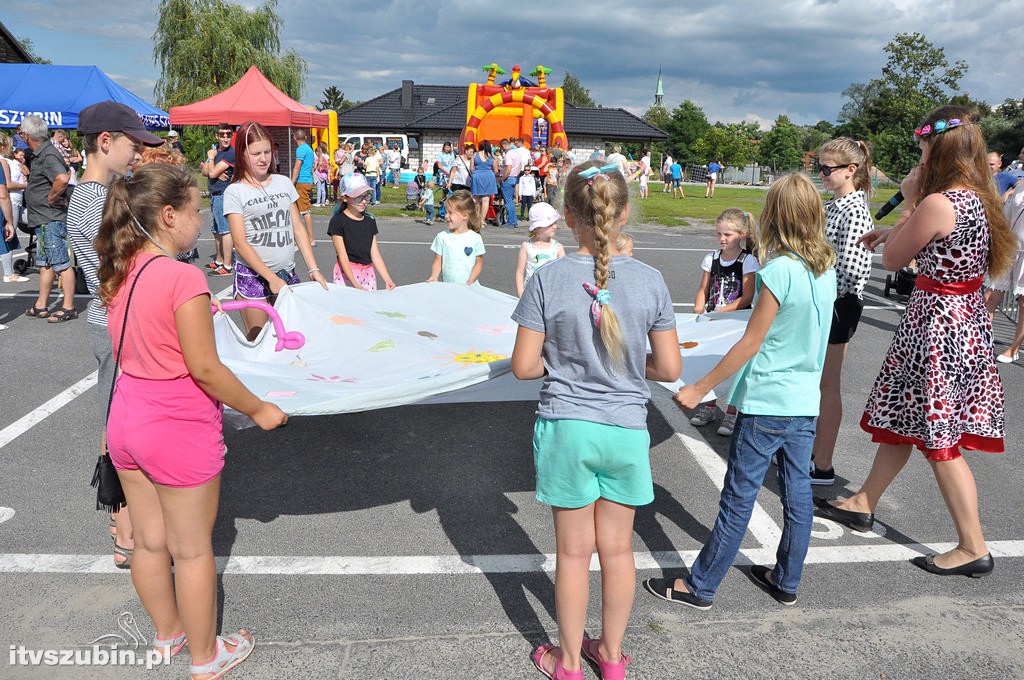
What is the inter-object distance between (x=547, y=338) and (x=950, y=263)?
2.15 m

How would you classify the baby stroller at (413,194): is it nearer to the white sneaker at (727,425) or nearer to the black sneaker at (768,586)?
the white sneaker at (727,425)

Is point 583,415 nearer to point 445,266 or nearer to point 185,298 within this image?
point 185,298

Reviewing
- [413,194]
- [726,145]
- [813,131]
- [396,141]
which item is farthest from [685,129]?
[413,194]

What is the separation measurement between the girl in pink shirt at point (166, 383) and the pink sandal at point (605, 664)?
1399 mm

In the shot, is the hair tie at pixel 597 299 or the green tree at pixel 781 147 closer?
the hair tie at pixel 597 299

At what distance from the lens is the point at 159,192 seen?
8.57 feet

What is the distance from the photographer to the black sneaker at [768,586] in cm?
343

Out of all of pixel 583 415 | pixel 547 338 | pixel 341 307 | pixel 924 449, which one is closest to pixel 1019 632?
pixel 924 449

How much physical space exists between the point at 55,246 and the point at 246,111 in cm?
1315

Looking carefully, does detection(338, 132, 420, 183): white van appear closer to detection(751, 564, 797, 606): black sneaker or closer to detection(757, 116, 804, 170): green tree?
detection(751, 564, 797, 606): black sneaker

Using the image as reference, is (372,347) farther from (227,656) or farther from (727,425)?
(727,425)

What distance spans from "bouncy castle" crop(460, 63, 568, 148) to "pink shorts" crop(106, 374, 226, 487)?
21825 mm

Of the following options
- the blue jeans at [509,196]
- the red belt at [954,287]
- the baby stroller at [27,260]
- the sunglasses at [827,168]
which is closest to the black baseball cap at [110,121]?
the sunglasses at [827,168]

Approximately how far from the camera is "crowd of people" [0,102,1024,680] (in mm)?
2572
